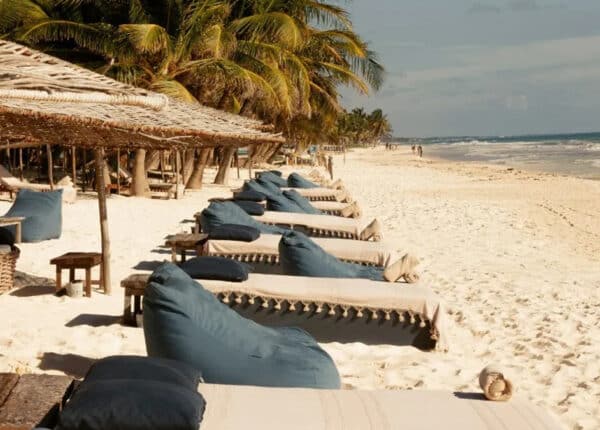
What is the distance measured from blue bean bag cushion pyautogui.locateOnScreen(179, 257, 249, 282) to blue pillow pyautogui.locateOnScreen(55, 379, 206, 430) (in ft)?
8.54

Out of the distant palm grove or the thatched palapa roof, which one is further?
the distant palm grove

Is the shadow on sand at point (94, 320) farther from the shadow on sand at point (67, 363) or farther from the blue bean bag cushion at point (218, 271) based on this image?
the blue bean bag cushion at point (218, 271)

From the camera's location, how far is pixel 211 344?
12.0 feet

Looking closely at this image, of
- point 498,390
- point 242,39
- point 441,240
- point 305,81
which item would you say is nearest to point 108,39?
point 242,39

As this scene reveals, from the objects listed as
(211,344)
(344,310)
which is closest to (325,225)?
(344,310)

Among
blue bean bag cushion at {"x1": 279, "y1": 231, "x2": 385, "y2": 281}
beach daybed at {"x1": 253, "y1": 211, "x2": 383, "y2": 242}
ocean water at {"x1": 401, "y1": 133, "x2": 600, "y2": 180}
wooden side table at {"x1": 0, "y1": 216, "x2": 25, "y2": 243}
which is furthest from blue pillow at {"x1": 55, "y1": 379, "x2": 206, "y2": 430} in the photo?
ocean water at {"x1": 401, "y1": 133, "x2": 600, "y2": 180}

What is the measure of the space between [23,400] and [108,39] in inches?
558

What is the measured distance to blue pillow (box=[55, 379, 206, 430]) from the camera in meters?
2.53

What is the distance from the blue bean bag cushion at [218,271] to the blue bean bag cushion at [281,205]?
4.90m

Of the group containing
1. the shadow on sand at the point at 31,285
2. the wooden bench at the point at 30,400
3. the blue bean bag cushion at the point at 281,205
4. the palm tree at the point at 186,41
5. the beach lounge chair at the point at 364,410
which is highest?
the palm tree at the point at 186,41

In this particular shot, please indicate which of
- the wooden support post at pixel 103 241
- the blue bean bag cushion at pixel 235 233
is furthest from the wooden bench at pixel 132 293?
the blue bean bag cushion at pixel 235 233

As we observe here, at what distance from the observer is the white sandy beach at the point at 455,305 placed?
4770mm

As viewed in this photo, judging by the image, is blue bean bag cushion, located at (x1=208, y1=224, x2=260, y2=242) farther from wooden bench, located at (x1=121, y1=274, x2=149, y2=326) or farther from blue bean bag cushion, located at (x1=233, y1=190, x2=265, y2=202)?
blue bean bag cushion, located at (x1=233, y1=190, x2=265, y2=202)

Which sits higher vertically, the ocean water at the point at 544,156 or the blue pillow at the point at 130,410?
the blue pillow at the point at 130,410
